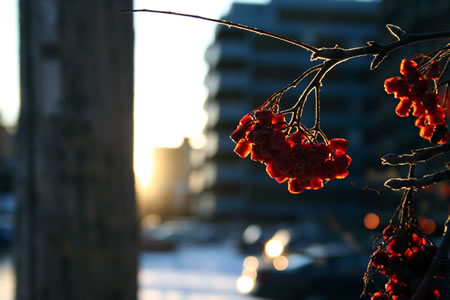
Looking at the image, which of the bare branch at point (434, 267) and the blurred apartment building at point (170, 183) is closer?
the bare branch at point (434, 267)

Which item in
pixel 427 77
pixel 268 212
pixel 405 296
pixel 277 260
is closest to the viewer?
pixel 405 296

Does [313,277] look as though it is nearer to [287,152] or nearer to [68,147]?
[68,147]

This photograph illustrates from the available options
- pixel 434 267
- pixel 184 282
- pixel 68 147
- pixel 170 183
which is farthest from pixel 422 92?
pixel 170 183

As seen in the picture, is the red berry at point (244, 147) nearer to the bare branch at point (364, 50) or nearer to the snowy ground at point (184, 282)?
the bare branch at point (364, 50)

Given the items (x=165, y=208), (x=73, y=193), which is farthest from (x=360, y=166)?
(x=73, y=193)

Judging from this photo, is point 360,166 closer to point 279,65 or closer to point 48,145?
point 279,65

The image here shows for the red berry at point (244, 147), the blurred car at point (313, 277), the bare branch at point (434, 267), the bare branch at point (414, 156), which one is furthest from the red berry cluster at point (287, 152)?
the blurred car at point (313, 277)
